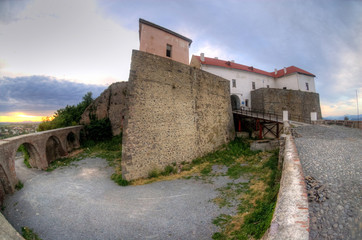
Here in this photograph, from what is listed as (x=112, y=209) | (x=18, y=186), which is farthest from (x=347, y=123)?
(x=18, y=186)

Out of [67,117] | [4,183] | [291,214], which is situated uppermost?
[67,117]

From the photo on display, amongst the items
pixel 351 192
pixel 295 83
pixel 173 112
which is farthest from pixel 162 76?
pixel 295 83

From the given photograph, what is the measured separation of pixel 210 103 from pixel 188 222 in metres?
10.8

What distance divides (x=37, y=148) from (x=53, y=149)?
3.00 meters

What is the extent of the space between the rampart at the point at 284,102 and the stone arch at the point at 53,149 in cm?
2402

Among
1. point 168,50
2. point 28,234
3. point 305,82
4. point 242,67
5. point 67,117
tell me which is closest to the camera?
point 28,234

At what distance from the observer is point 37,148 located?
41.0 ft

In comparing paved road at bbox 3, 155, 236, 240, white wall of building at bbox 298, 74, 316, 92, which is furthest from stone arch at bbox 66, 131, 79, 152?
white wall of building at bbox 298, 74, 316, 92

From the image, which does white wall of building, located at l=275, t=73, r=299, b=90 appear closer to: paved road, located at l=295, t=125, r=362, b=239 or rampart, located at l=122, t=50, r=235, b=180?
rampart, located at l=122, t=50, r=235, b=180

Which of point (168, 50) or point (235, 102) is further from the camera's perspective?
point (235, 102)

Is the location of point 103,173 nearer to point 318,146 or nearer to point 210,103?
point 210,103

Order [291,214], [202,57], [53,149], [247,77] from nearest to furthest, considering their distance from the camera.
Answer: [291,214] → [53,149] → [202,57] → [247,77]

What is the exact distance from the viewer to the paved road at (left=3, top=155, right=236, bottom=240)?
17.1ft

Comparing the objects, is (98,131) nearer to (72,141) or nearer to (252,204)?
(72,141)
